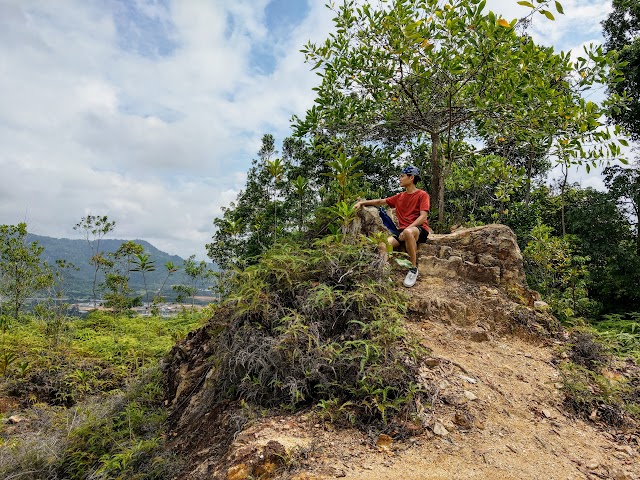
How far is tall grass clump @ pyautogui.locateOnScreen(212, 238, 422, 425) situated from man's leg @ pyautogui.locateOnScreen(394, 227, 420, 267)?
0.79 meters

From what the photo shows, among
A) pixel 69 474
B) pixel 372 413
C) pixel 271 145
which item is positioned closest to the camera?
pixel 372 413

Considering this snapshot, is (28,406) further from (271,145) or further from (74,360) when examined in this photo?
(271,145)

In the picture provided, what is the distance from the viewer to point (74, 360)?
7.18 meters

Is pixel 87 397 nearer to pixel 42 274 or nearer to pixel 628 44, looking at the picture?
pixel 42 274

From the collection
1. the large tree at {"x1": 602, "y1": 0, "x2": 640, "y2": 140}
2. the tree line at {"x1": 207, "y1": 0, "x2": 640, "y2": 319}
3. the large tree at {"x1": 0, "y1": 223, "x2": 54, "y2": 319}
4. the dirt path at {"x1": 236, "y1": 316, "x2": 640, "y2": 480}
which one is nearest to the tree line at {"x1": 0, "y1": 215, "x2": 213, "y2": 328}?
the large tree at {"x1": 0, "y1": 223, "x2": 54, "y2": 319}

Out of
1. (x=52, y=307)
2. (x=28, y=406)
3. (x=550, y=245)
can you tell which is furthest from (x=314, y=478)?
(x=52, y=307)

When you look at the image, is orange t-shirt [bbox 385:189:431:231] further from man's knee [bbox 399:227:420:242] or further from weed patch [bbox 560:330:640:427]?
weed patch [bbox 560:330:640:427]

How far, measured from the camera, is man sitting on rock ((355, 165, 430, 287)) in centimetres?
544

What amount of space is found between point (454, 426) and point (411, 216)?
3.19m

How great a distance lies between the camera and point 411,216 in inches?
230

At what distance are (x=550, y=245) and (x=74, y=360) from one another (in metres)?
9.28

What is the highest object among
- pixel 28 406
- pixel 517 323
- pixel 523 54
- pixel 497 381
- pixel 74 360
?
pixel 523 54

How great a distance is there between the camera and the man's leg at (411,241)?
543 cm

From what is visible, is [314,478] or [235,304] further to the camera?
[235,304]
